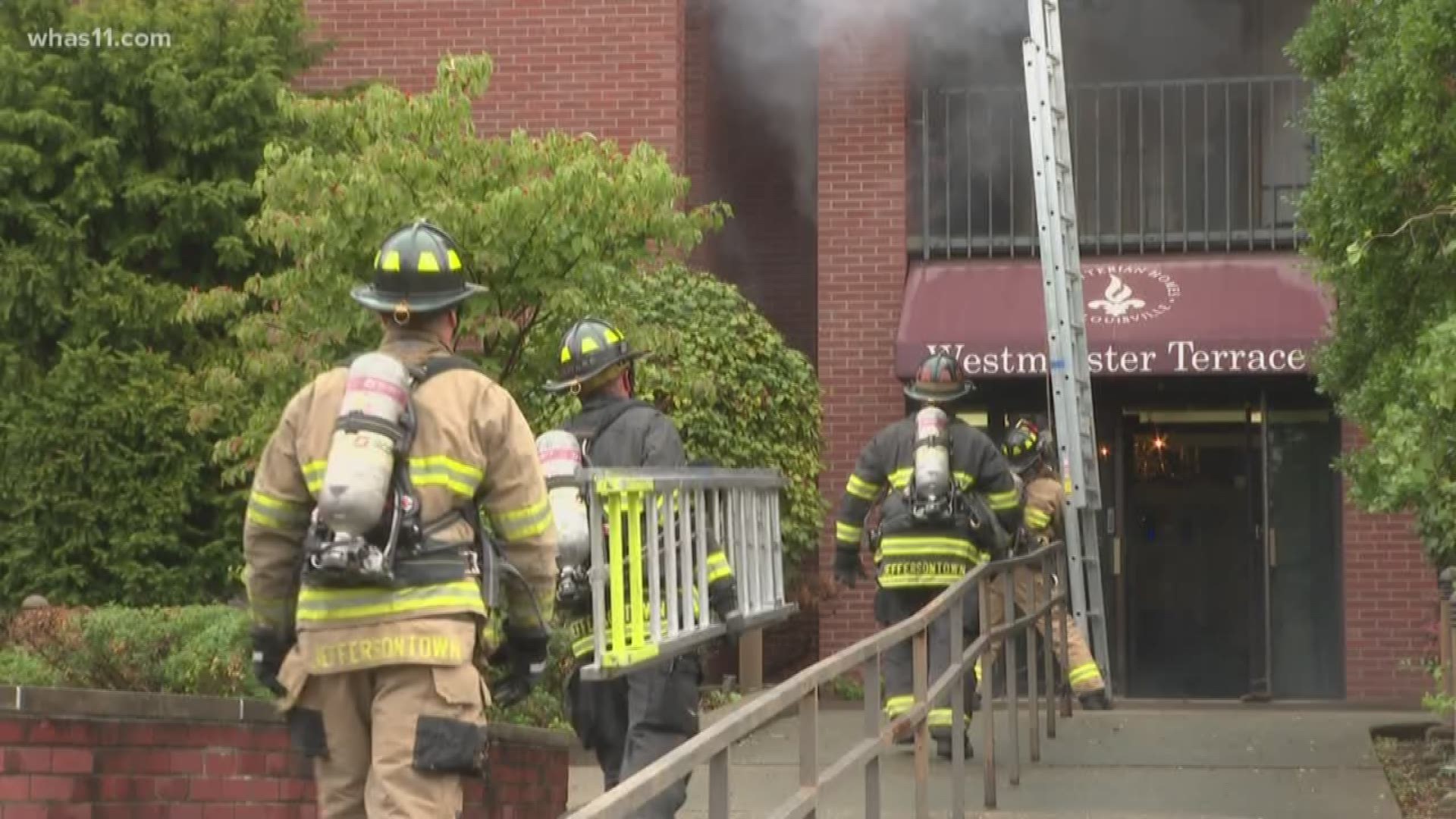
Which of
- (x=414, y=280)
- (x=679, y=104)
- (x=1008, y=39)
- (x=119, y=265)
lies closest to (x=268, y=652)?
(x=414, y=280)

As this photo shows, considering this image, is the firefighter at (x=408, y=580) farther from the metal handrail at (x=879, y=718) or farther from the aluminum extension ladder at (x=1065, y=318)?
the aluminum extension ladder at (x=1065, y=318)

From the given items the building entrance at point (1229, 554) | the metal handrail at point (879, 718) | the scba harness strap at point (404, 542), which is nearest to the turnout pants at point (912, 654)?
the metal handrail at point (879, 718)

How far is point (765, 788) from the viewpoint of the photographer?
5828 mm

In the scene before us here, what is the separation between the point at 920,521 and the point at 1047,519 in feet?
8.56

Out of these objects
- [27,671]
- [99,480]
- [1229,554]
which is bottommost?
[27,671]

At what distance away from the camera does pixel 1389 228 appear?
9953mm

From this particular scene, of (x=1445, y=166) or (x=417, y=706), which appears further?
(x=1445, y=166)

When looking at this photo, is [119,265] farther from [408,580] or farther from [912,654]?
[408,580]

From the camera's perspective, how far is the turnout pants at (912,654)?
840 cm

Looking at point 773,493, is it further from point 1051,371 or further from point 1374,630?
point 1374,630

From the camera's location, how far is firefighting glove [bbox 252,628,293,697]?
544 cm

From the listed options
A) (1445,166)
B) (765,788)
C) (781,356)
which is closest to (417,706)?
(765,788)

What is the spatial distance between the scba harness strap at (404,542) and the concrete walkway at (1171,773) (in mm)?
1863

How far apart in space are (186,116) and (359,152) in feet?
8.42
